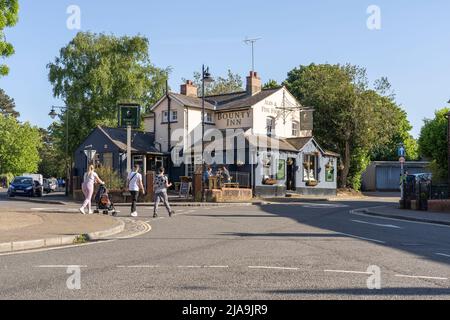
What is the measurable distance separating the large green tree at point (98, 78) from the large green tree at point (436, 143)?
25.4 meters

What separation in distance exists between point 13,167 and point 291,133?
48412 millimetres

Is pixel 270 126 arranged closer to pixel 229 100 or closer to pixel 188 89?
pixel 229 100

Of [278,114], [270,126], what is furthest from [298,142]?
[278,114]

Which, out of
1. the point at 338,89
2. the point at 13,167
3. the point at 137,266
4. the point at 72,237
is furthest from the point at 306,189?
the point at 13,167

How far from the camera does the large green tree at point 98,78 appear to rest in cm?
4906

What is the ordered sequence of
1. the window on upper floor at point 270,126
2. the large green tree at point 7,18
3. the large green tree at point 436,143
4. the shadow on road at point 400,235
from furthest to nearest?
the window on upper floor at point 270,126 → the large green tree at point 436,143 → the large green tree at point 7,18 → the shadow on road at point 400,235

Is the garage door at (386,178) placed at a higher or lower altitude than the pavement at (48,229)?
higher

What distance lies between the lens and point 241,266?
8.88m

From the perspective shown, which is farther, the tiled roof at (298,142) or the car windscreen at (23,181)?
the tiled roof at (298,142)

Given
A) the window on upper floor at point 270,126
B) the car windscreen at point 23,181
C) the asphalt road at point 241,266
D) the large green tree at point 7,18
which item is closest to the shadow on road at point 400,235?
the asphalt road at point 241,266

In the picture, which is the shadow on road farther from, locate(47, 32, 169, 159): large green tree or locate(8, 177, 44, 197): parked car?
locate(47, 32, 169, 159): large green tree

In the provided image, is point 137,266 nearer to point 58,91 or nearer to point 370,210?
point 370,210

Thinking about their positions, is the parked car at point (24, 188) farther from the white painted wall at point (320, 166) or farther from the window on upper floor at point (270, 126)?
the white painted wall at point (320, 166)
